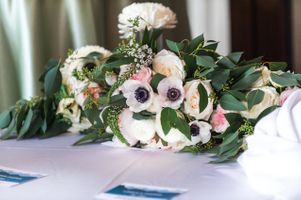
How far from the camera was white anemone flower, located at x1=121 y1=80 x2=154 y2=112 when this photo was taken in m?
0.83

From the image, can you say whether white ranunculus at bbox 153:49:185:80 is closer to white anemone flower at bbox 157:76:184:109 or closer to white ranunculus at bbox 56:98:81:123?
white anemone flower at bbox 157:76:184:109

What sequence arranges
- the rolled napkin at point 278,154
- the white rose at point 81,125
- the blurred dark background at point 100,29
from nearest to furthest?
the rolled napkin at point 278,154
the white rose at point 81,125
the blurred dark background at point 100,29

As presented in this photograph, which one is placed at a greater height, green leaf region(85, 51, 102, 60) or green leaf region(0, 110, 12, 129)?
green leaf region(85, 51, 102, 60)

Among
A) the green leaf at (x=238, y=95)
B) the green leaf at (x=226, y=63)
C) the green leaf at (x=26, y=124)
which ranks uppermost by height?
the green leaf at (x=226, y=63)

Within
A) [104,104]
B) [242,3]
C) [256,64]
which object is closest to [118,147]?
[104,104]

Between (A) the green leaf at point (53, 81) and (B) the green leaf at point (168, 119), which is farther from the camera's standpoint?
(A) the green leaf at point (53, 81)

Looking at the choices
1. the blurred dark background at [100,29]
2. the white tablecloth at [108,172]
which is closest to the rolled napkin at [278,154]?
the white tablecloth at [108,172]

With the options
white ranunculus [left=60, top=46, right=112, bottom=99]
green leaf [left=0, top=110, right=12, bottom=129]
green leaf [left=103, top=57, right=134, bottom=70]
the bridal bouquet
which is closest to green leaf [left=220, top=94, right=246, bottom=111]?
the bridal bouquet

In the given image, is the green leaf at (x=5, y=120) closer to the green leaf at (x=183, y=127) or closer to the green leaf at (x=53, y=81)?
the green leaf at (x=53, y=81)

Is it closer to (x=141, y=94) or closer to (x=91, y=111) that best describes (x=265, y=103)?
(x=141, y=94)

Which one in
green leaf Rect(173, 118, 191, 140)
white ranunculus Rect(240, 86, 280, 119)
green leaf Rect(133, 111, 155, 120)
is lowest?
green leaf Rect(173, 118, 191, 140)

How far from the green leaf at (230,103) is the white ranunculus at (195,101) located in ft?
0.08

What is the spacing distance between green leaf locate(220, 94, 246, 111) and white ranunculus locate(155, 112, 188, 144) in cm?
10

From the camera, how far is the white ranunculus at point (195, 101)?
80 cm
